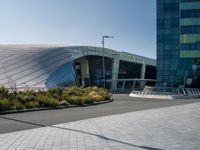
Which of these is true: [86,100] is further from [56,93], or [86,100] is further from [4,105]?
[4,105]

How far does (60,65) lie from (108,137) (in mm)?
49504

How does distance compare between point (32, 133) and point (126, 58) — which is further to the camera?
point (126, 58)

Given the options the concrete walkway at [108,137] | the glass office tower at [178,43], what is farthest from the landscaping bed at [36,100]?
the glass office tower at [178,43]

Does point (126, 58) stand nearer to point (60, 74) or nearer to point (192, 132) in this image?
point (60, 74)

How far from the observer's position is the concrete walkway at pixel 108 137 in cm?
1006

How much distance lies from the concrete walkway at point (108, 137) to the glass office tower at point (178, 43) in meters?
53.0

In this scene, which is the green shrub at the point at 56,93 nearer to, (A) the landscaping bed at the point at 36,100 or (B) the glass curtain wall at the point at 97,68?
(A) the landscaping bed at the point at 36,100

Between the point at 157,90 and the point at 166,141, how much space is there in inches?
1525

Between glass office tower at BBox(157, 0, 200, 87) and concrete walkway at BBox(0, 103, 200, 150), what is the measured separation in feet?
174

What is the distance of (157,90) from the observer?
1938 inches

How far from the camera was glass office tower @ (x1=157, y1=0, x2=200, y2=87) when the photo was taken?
219 feet

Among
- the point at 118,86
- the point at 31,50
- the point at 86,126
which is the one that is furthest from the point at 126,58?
the point at 86,126

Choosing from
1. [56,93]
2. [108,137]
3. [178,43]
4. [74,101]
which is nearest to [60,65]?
[178,43]

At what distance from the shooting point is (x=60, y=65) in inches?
2384
